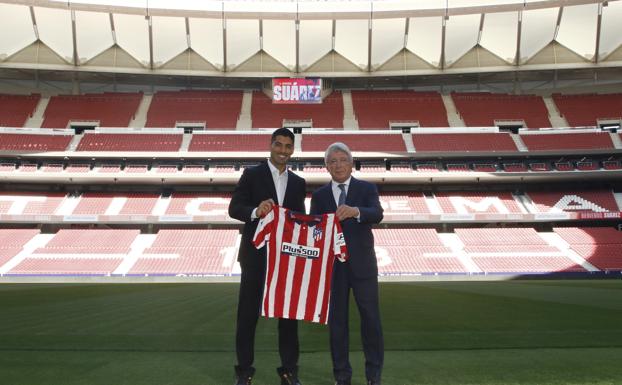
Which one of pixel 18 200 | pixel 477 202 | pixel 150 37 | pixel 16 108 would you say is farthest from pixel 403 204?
pixel 16 108

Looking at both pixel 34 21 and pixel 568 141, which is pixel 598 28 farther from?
pixel 34 21

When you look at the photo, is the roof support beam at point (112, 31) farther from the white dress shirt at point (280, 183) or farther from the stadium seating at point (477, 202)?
the white dress shirt at point (280, 183)

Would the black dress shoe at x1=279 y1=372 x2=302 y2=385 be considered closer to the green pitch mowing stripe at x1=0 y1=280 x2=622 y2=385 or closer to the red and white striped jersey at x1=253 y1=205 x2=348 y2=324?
the green pitch mowing stripe at x1=0 y1=280 x2=622 y2=385

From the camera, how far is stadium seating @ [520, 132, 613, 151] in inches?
1166

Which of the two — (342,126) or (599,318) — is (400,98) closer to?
(342,126)

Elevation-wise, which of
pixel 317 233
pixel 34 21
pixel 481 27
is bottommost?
pixel 317 233

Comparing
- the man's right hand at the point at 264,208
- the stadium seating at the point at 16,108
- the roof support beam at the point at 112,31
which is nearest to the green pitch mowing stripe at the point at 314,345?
the man's right hand at the point at 264,208

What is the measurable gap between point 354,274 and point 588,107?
36479mm

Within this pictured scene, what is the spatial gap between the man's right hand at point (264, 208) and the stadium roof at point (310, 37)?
28367mm

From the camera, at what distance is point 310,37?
32469 millimetres

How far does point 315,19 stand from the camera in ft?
99.1

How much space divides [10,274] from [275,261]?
23916mm

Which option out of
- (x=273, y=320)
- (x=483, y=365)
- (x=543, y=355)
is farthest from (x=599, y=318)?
(x=273, y=320)

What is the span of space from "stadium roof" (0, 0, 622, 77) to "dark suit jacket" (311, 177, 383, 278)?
28135 millimetres
